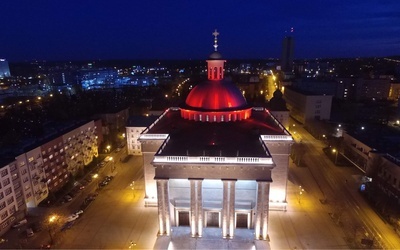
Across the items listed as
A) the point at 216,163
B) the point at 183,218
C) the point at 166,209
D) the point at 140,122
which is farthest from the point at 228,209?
the point at 140,122

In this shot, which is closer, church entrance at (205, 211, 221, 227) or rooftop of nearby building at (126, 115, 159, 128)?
church entrance at (205, 211, 221, 227)

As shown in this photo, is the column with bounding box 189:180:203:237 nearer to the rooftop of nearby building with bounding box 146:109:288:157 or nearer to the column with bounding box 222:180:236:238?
the column with bounding box 222:180:236:238

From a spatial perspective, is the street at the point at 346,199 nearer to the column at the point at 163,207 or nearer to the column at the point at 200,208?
the column at the point at 200,208

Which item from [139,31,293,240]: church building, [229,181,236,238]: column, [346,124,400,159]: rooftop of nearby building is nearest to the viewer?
[139,31,293,240]: church building

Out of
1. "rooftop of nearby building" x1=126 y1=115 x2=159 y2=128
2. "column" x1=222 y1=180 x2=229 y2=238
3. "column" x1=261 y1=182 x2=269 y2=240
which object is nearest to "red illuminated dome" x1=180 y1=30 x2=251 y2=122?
"column" x1=222 y1=180 x2=229 y2=238

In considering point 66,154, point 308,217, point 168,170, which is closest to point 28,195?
point 66,154

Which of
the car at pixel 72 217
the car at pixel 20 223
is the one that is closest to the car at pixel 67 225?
the car at pixel 72 217

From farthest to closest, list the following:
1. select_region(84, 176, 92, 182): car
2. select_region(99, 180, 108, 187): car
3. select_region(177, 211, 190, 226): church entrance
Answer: select_region(84, 176, 92, 182): car → select_region(99, 180, 108, 187): car → select_region(177, 211, 190, 226): church entrance

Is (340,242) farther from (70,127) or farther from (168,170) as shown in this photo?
(70,127)
